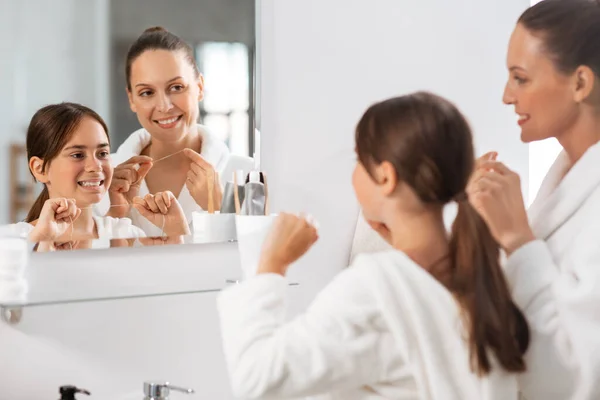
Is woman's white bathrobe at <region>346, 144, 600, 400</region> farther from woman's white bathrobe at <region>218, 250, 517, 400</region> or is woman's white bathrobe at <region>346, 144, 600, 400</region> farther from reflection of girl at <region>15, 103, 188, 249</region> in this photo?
reflection of girl at <region>15, 103, 188, 249</region>

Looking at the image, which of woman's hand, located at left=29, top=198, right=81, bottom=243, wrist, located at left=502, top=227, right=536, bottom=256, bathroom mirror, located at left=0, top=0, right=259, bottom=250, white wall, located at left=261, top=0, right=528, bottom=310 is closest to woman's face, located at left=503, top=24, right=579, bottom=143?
white wall, located at left=261, top=0, right=528, bottom=310

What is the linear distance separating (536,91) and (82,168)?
2.55 ft

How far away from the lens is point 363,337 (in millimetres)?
1096

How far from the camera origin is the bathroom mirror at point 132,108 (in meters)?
1.22

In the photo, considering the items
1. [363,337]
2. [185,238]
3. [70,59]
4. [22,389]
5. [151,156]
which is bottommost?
[22,389]

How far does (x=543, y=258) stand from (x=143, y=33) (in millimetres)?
723

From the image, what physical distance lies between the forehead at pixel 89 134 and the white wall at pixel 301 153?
0.18 meters

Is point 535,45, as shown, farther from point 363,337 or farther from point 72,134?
point 72,134

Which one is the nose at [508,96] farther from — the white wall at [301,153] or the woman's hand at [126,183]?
the woman's hand at [126,183]

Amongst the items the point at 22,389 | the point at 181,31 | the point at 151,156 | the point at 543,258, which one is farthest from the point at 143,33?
the point at 543,258

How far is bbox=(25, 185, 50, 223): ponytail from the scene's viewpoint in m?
1.24

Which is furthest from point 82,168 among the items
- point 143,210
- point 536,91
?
point 536,91

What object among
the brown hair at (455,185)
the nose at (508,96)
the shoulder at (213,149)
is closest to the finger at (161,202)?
the shoulder at (213,149)

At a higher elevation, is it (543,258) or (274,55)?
(274,55)
